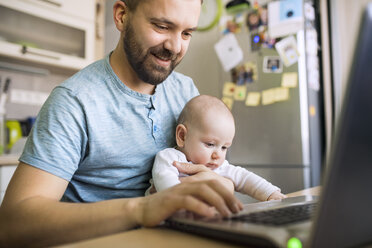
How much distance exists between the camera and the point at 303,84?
241 centimetres

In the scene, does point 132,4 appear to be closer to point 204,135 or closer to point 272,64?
point 204,135

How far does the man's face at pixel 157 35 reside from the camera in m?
1.05

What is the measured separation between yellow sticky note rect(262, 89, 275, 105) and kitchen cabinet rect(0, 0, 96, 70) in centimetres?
150

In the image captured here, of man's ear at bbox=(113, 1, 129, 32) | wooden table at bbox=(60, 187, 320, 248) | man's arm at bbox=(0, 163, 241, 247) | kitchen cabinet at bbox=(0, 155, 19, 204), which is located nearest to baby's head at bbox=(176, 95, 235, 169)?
man's ear at bbox=(113, 1, 129, 32)

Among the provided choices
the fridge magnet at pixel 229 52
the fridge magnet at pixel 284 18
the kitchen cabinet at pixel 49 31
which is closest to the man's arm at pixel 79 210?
the kitchen cabinet at pixel 49 31

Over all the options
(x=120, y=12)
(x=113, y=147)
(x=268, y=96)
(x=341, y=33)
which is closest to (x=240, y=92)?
(x=268, y=96)

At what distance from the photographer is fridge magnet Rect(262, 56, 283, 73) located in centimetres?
253

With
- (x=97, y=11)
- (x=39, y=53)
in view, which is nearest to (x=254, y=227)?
(x=39, y=53)

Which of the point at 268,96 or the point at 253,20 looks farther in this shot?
the point at 253,20

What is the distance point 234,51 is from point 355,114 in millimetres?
2580

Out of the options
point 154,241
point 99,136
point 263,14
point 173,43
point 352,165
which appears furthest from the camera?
point 263,14

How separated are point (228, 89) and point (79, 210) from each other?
234 centimetres

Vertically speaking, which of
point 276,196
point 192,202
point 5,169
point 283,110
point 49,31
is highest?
point 49,31

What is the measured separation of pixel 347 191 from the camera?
404 millimetres
